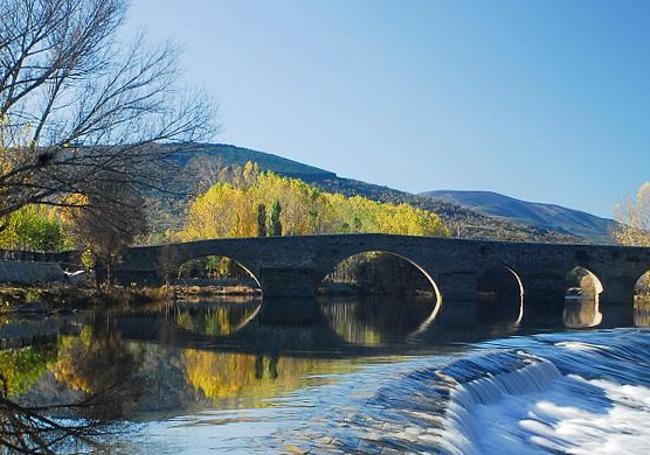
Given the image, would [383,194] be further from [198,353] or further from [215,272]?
[198,353]

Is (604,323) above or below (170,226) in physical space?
below

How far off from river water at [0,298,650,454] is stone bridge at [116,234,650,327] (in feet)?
55.9

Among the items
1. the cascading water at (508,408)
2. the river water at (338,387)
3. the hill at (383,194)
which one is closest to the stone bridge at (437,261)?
the river water at (338,387)

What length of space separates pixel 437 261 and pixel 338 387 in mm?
29146

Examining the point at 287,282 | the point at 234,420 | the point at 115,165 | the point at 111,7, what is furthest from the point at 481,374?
the point at 287,282

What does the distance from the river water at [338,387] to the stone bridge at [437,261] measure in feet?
55.9

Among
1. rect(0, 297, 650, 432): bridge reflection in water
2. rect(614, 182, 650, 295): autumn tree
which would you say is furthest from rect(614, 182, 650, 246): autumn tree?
rect(0, 297, 650, 432): bridge reflection in water

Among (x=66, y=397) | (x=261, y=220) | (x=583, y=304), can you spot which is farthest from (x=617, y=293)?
(x=66, y=397)

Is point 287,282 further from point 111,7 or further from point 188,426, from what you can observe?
point 188,426

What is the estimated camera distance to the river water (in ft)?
24.7

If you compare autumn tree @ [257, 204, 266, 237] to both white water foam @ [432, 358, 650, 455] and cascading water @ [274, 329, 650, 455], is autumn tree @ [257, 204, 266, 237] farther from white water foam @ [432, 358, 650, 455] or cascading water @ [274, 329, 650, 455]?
white water foam @ [432, 358, 650, 455]

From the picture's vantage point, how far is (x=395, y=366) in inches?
499

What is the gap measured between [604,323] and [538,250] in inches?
541

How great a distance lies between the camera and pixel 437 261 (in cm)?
3888
